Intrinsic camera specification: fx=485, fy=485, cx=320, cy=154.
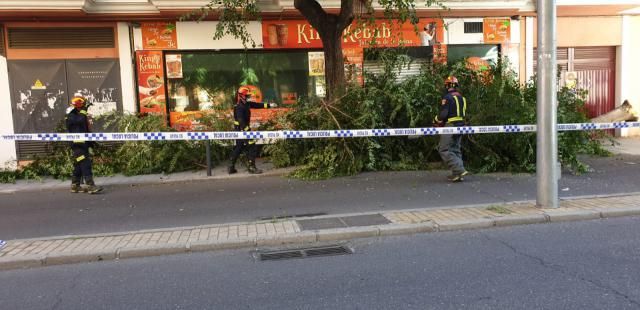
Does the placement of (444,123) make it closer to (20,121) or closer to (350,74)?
(350,74)

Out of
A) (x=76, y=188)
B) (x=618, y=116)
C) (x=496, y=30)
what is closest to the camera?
(x=76, y=188)

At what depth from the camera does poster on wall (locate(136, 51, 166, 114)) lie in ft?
40.5

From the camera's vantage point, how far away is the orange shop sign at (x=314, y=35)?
1277 centimetres

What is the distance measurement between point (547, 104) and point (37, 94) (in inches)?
446

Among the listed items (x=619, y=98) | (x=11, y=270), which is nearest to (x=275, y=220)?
(x=11, y=270)

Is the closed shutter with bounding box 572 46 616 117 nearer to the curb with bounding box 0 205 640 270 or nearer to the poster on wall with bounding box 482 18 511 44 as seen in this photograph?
the poster on wall with bounding box 482 18 511 44

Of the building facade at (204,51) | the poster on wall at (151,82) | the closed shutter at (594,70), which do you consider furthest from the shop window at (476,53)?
the poster on wall at (151,82)

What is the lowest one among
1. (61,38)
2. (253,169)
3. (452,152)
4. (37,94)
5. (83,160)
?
(253,169)

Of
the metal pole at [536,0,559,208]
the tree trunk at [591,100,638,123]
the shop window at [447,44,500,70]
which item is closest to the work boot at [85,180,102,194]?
the metal pole at [536,0,559,208]

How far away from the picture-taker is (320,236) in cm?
573

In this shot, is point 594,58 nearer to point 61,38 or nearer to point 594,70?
point 594,70

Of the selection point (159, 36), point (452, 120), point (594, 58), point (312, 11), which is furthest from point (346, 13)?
point (594, 58)

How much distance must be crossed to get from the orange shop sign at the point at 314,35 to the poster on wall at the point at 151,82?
283 centimetres

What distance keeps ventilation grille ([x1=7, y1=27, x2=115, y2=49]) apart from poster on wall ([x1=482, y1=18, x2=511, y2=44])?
32.8 ft
